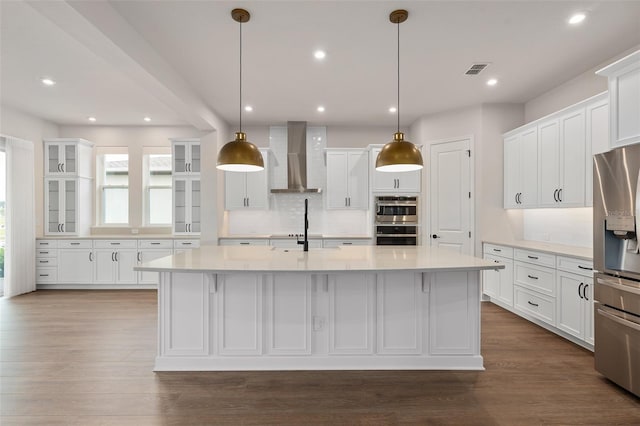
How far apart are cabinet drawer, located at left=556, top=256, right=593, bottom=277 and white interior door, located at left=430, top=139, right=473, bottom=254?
5.17 feet

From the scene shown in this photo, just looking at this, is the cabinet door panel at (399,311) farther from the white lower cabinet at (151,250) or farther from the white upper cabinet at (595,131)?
the white lower cabinet at (151,250)

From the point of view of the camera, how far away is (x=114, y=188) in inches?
250

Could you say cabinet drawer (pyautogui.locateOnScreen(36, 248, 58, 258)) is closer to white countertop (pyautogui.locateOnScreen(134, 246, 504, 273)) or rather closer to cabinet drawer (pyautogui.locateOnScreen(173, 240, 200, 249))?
cabinet drawer (pyautogui.locateOnScreen(173, 240, 200, 249))

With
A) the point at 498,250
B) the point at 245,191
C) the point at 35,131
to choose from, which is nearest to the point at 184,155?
the point at 245,191

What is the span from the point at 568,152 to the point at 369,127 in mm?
3258

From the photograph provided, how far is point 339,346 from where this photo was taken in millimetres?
2836

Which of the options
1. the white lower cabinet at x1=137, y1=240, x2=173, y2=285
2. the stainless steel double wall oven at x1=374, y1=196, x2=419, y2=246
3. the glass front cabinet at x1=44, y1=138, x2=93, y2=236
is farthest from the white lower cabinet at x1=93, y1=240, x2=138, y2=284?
the stainless steel double wall oven at x1=374, y1=196, x2=419, y2=246

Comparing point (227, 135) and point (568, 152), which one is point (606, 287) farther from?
point (227, 135)

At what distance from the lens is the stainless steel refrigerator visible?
2.34 metres

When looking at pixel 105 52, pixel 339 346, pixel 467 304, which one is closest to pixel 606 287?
pixel 467 304

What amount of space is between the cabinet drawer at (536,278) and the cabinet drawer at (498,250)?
20cm

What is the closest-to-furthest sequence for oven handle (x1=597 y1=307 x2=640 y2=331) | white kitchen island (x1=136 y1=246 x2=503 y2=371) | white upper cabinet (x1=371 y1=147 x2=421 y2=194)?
oven handle (x1=597 y1=307 x2=640 y2=331) < white kitchen island (x1=136 y1=246 x2=503 y2=371) < white upper cabinet (x1=371 y1=147 x2=421 y2=194)

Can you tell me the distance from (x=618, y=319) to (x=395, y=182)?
11.4 feet

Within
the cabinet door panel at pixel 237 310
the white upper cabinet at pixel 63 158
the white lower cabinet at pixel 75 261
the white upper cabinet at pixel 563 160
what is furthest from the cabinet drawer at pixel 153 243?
the white upper cabinet at pixel 563 160
